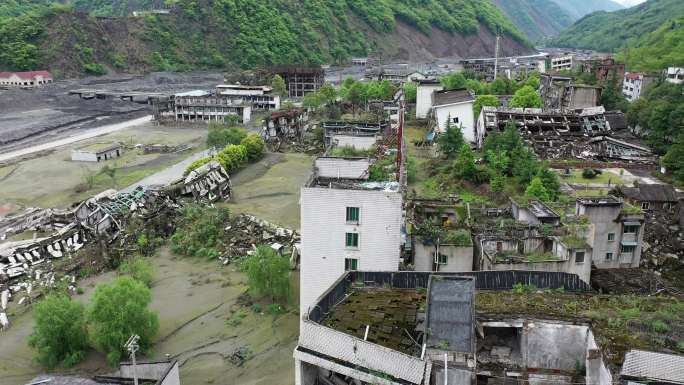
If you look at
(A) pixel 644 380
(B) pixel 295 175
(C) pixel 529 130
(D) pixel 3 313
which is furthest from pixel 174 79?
(A) pixel 644 380

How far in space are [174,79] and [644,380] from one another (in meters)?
126

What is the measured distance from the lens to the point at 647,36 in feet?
432

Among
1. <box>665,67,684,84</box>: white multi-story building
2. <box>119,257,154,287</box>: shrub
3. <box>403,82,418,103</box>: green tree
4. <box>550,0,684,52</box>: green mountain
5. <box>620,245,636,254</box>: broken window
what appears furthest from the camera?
<box>550,0,684,52</box>: green mountain

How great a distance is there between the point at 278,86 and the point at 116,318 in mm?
81063

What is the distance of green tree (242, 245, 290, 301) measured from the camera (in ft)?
91.7

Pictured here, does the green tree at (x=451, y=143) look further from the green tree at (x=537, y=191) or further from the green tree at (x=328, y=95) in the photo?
the green tree at (x=328, y=95)

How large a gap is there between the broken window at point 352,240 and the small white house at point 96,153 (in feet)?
162

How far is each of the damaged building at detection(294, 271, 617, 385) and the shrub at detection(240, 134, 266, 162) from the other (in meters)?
49.7

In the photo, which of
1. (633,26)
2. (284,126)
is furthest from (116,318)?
(633,26)

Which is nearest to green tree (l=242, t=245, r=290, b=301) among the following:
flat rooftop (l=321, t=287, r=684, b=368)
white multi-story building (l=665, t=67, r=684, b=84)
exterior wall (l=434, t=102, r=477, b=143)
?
flat rooftop (l=321, t=287, r=684, b=368)

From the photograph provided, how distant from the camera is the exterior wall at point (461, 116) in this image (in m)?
57.4

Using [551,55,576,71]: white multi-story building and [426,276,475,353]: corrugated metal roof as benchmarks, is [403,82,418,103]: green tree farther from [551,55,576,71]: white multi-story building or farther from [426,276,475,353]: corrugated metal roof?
[426,276,475,353]: corrugated metal roof

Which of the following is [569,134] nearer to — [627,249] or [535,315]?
[627,249]

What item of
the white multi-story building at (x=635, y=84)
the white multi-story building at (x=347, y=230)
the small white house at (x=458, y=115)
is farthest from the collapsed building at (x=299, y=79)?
the white multi-story building at (x=347, y=230)
